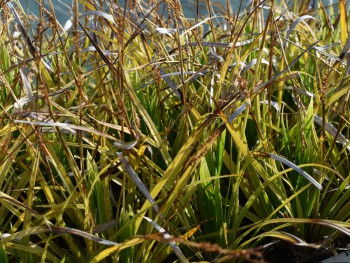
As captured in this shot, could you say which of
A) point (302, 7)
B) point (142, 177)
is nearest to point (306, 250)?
point (142, 177)

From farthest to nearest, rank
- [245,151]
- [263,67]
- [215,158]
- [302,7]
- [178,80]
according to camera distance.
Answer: [302,7], [263,67], [178,80], [215,158], [245,151]

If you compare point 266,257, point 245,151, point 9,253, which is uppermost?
point 245,151

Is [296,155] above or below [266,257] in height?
above

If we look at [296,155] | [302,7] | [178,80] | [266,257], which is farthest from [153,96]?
[302,7]

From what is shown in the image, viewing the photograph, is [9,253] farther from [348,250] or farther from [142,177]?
[348,250]

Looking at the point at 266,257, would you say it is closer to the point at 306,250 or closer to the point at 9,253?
the point at 306,250

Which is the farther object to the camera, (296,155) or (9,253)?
(296,155)

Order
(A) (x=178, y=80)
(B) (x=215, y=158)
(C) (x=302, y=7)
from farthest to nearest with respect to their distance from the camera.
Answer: (C) (x=302, y=7) < (A) (x=178, y=80) < (B) (x=215, y=158)

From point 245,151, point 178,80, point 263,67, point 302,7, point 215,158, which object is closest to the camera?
point 245,151

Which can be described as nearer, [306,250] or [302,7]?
[306,250]

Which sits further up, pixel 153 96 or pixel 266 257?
pixel 153 96
